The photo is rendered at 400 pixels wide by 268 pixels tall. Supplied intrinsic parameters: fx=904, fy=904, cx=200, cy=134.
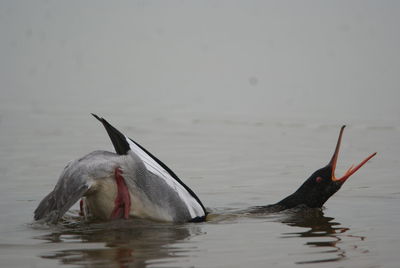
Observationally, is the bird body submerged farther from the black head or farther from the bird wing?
the black head

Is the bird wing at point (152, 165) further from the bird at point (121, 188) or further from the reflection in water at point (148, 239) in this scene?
the reflection in water at point (148, 239)

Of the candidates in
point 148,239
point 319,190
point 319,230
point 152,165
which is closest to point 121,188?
point 152,165

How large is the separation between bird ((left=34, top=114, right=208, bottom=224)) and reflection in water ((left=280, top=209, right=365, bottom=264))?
103cm

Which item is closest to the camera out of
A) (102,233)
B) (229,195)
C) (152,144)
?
(102,233)

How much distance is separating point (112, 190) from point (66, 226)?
0.59m

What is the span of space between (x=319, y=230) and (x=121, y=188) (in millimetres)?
1928

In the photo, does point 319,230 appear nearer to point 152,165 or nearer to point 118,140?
point 152,165

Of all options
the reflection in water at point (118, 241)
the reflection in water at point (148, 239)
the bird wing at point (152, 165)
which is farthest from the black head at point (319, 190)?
the reflection in water at point (118, 241)

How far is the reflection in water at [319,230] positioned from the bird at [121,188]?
3.37 feet

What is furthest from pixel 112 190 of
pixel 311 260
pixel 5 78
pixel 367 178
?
pixel 5 78

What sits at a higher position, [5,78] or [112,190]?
[5,78]

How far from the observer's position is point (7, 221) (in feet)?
28.6

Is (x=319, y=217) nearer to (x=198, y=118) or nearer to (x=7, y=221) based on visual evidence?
(x=7, y=221)

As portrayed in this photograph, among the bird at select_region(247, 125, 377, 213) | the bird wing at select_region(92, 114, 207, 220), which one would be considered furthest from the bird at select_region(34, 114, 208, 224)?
the bird at select_region(247, 125, 377, 213)
